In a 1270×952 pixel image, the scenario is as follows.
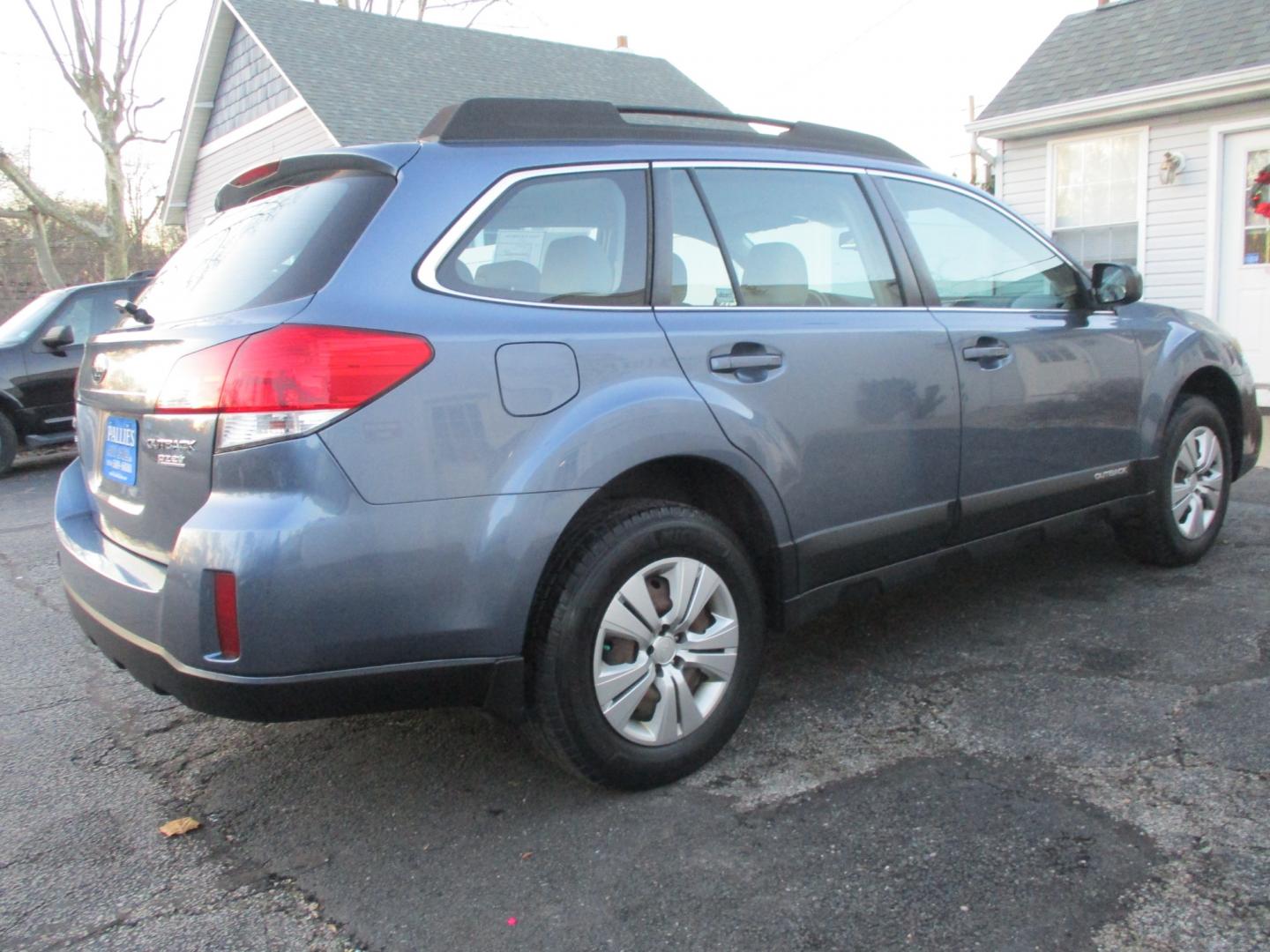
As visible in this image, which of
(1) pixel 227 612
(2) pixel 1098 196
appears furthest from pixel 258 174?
(2) pixel 1098 196

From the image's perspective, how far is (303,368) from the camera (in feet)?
7.48

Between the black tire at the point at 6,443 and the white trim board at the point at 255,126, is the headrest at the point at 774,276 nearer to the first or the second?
the black tire at the point at 6,443

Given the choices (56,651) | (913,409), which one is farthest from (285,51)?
(913,409)

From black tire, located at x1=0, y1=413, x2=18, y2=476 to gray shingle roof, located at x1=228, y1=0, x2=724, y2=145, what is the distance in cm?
700

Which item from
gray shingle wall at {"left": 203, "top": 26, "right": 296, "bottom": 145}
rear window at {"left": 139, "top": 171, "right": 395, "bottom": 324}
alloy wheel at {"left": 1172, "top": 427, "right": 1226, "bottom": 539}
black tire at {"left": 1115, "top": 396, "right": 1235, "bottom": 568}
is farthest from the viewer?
gray shingle wall at {"left": 203, "top": 26, "right": 296, "bottom": 145}

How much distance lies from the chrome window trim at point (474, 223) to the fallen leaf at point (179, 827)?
152cm

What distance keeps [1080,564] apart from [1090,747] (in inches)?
82.5

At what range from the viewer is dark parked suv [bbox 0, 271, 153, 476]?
9359 millimetres

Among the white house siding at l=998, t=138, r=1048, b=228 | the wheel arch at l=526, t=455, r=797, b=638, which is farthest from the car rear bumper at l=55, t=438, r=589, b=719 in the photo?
the white house siding at l=998, t=138, r=1048, b=228

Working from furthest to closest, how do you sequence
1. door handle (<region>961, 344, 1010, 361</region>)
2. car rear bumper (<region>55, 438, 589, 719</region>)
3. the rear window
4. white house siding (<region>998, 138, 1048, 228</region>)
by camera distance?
white house siding (<region>998, 138, 1048, 228</region>) < door handle (<region>961, 344, 1010, 361</region>) < the rear window < car rear bumper (<region>55, 438, 589, 719</region>)

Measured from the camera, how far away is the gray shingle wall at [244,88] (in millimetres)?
17156

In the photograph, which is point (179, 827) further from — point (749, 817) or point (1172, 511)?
point (1172, 511)

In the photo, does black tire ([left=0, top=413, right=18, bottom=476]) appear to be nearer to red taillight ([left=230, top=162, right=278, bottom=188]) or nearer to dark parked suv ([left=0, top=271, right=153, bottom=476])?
dark parked suv ([left=0, top=271, right=153, bottom=476])

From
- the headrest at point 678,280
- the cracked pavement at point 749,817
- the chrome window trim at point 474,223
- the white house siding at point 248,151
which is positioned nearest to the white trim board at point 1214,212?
the cracked pavement at point 749,817
